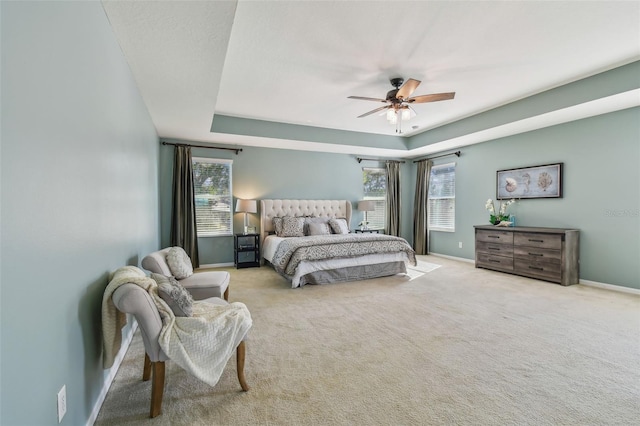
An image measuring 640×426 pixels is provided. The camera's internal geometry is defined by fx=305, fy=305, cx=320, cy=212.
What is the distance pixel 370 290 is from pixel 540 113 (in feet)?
11.6

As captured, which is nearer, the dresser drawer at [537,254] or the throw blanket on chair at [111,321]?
the throw blanket on chair at [111,321]

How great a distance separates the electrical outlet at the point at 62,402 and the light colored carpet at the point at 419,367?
1.68 feet

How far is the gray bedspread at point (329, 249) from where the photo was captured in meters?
4.54

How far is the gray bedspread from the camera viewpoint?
454cm

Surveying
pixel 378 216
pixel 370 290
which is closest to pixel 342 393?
pixel 370 290

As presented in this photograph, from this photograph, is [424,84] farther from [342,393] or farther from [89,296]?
[89,296]

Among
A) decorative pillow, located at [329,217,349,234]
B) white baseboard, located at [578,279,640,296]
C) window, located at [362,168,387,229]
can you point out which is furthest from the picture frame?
decorative pillow, located at [329,217,349,234]

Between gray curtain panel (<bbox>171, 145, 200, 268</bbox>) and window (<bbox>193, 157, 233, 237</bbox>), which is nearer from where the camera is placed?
gray curtain panel (<bbox>171, 145, 200, 268</bbox>)

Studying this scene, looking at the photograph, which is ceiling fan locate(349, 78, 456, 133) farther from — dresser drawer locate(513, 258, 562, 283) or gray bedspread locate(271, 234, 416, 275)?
dresser drawer locate(513, 258, 562, 283)

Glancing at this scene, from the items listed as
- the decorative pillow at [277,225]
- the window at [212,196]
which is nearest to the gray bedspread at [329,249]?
the decorative pillow at [277,225]

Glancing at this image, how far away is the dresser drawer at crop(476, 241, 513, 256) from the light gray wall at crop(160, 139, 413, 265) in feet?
8.82

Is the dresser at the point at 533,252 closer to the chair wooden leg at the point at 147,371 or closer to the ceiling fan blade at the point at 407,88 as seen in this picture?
the ceiling fan blade at the point at 407,88

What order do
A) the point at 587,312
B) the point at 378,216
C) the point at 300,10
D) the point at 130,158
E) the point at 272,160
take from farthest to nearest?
the point at 378,216 → the point at 272,160 → the point at 587,312 → the point at 130,158 → the point at 300,10

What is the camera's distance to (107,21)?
207cm
